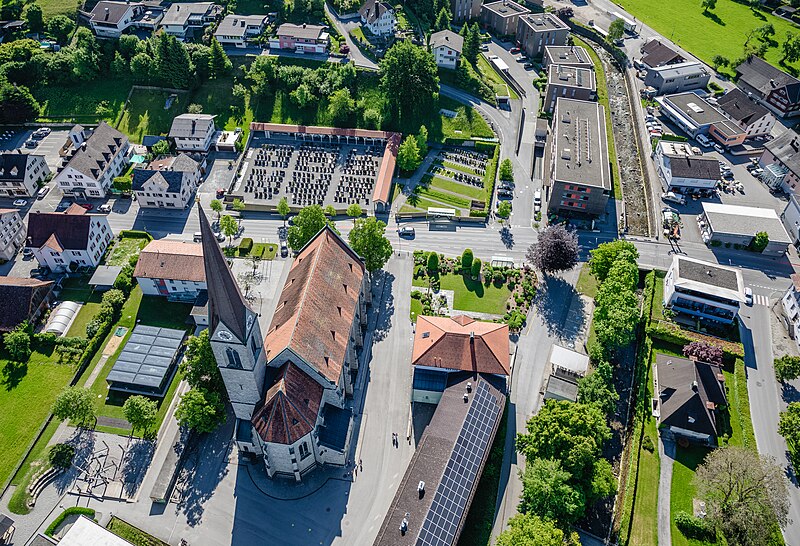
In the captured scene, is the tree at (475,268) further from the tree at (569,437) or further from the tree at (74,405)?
the tree at (74,405)

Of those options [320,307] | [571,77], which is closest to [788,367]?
[320,307]

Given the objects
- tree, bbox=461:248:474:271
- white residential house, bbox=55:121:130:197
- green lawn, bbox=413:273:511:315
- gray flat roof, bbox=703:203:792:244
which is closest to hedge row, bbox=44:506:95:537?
green lawn, bbox=413:273:511:315

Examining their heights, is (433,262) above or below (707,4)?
below

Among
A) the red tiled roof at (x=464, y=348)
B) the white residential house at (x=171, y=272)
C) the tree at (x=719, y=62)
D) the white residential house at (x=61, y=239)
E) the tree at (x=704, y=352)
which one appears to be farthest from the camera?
the tree at (x=719, y=62)

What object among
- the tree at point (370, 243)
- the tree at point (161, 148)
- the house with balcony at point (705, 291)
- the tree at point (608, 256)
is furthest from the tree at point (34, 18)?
the house with balcony at point (705, 291)

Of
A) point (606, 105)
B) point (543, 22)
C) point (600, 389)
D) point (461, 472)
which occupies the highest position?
point (543, 22)

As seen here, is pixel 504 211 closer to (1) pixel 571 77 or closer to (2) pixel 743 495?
(1) pixel 571 77

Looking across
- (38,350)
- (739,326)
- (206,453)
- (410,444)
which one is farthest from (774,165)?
(38,350)
